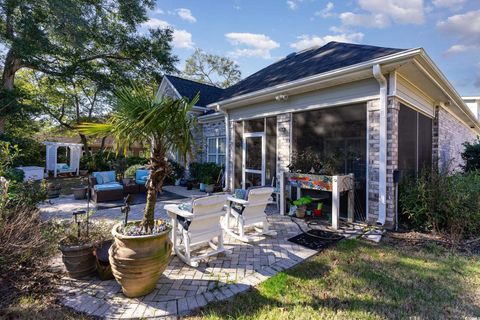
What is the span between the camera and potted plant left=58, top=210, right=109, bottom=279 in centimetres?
281

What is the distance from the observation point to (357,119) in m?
5.16

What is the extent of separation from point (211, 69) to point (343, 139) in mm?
24400

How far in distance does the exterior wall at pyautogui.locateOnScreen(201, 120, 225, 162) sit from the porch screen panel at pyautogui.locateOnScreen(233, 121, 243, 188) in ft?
5.69

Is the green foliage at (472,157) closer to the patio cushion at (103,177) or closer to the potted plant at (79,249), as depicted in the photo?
the potted plant at (79,249)

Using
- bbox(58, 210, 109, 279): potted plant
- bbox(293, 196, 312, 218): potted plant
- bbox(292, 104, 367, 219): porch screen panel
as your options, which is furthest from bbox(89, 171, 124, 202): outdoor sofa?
bbox(292, 104, 367, 219): porch screen panel

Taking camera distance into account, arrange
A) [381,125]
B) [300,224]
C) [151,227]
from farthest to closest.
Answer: [300,224], [381,125], [151,227]

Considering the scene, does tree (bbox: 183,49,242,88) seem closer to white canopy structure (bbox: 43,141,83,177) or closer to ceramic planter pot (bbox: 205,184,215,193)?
white canopy structure (bbox: 43,141,83,177)

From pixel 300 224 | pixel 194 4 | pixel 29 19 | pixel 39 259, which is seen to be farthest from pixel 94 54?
pixel 300 224

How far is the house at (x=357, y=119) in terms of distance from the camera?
4.69m

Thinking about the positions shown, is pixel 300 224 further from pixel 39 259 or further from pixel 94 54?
pixel 94 54

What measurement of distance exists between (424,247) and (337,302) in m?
2.62

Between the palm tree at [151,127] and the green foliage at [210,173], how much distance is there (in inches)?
257

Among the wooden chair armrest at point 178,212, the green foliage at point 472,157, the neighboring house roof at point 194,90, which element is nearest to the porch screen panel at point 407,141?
the wooden chair armrest at point 178,212

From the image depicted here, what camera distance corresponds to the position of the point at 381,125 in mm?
4699
